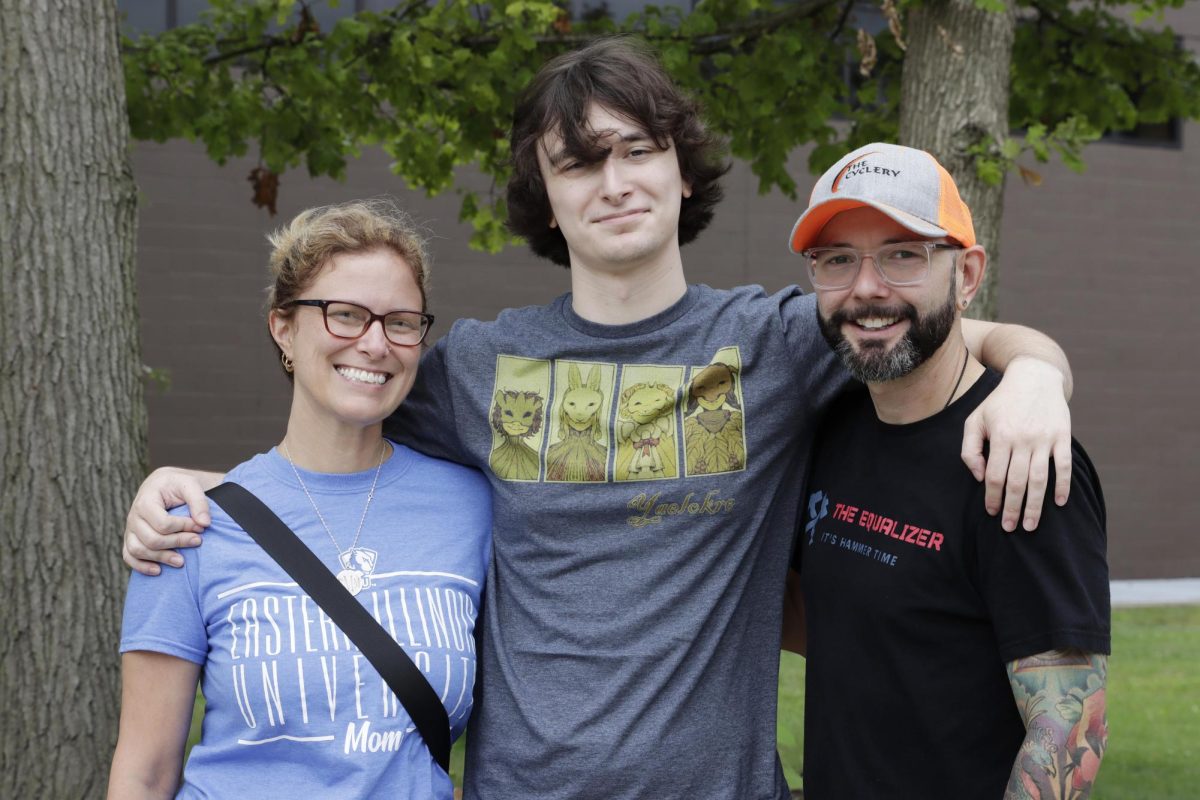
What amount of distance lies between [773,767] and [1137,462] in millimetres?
11157

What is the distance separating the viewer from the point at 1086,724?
6.61ft

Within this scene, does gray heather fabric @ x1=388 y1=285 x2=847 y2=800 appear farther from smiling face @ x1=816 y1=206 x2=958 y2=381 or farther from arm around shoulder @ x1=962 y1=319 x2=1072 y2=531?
arm around shoulder @ x1=962 y1=319 x2=1072 y2=531

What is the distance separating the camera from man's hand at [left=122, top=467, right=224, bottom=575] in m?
2.31

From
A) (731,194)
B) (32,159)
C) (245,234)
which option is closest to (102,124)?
(32,159)

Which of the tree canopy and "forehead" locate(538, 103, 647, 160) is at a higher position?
the tree canopy

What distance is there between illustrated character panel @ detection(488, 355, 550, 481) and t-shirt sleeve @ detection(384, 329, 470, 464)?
0.12 m

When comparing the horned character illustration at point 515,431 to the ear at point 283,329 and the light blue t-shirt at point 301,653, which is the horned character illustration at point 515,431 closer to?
the light blue t-shirt at point 301,653

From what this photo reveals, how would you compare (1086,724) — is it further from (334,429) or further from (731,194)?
(731,194)

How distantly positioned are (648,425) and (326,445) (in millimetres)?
667

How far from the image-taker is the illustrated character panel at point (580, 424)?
A: 97.4 inches

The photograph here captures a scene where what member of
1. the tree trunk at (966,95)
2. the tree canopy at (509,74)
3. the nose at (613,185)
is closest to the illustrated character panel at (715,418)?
the nose at (613,185)

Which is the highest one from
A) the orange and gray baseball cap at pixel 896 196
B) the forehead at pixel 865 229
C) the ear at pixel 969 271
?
the orange and gray baseball cap at pixel 896 196

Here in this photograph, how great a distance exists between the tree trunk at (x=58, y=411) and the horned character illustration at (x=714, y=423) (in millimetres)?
2018

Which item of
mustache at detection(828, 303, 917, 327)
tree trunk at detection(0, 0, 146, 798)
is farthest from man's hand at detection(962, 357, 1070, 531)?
tree trunk at detection(0, 0, 146, 798)
